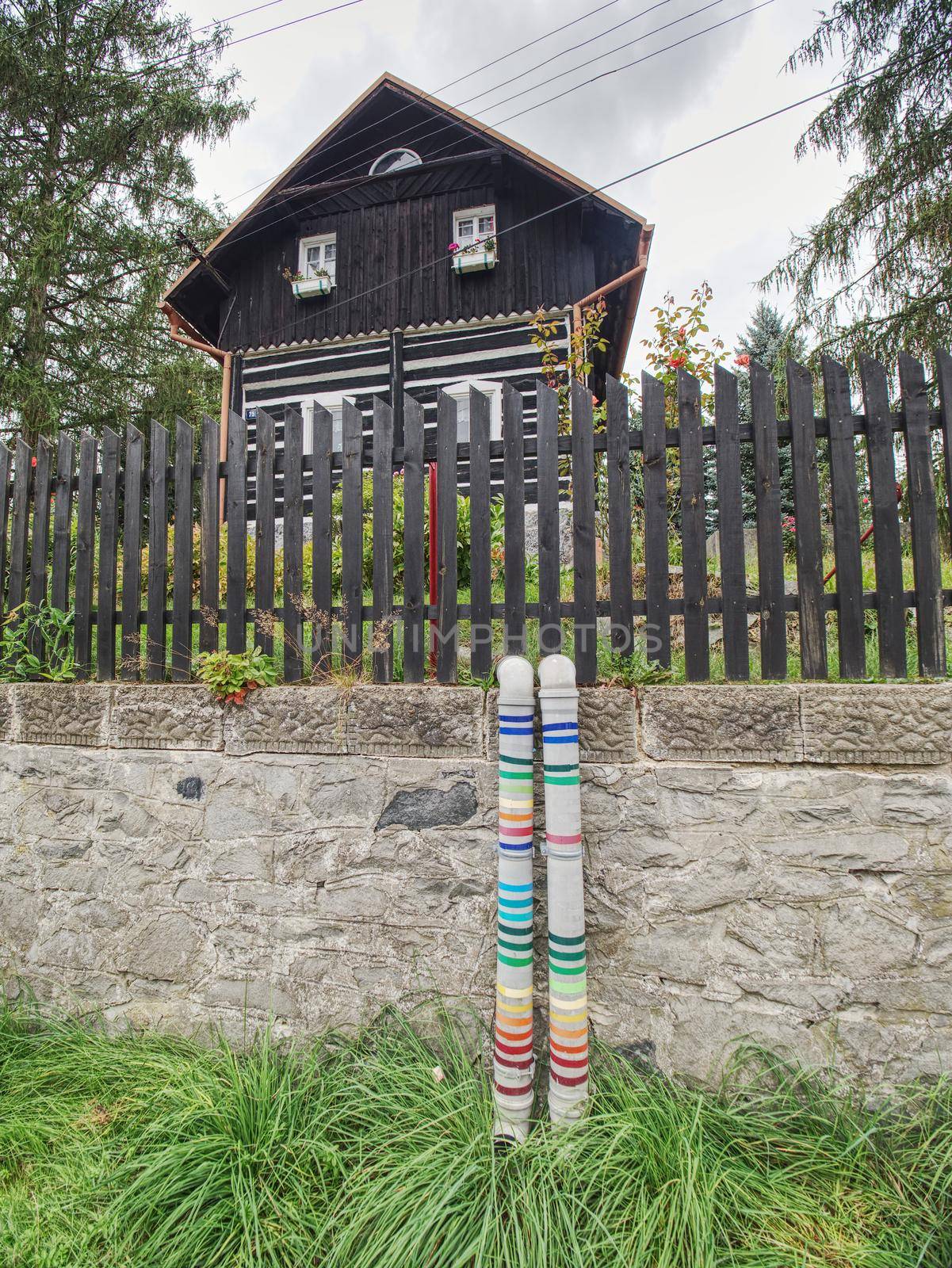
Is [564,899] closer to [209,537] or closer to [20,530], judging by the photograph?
[209,537]

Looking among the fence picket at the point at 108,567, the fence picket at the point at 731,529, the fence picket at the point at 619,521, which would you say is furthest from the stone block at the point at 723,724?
the fence picket at the point at 108,567

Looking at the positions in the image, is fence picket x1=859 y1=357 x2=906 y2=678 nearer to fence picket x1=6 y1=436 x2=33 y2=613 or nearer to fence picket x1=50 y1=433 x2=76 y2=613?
fence picket x1=50 y1=433 x2=76 y2=613

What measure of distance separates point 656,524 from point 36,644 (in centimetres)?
278

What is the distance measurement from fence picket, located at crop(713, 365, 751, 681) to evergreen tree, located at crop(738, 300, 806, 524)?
6.49 ft

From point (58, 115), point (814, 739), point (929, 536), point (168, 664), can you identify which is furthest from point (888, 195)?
point (58, 115)

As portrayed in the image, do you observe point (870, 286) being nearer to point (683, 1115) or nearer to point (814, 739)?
point (814, 739)

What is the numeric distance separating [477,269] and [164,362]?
5474 millimetres

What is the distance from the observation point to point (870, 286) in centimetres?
566

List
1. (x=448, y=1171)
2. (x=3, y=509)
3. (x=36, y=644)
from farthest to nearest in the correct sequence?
(x=3, y=509) → (x=36, y=644) → (x=448, y=1171)

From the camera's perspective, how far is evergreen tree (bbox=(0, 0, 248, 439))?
1002 centimetres

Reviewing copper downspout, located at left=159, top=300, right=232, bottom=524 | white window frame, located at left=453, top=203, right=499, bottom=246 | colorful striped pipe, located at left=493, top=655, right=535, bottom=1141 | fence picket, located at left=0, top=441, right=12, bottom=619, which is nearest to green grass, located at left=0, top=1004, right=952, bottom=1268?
colorful striped pipe, located at left=493, top=655, right=535, bottom=1141

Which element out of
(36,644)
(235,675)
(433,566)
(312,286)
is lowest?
(235,675)

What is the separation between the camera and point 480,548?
242 centimetres

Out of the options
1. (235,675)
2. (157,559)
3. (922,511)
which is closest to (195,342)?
(157,559)
